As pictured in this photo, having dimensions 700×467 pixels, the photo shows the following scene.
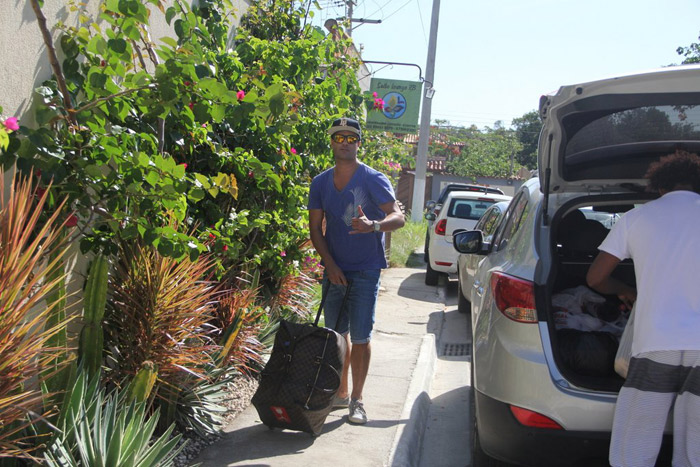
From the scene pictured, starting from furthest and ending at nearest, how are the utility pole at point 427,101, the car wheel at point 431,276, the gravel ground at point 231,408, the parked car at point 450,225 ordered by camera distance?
Answer: 1. the utility pole at point 427,101
2. the car wheel at point 431,276
3. the parked car at point 450,225
4. the gravel ground at point 231,408

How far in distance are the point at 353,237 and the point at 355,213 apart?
16cm

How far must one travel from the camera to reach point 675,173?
3.41 meters

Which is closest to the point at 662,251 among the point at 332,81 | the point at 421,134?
the point at 332,81

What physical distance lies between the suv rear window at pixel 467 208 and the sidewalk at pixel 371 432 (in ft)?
15.7

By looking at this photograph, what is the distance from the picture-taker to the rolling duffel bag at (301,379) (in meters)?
4.25

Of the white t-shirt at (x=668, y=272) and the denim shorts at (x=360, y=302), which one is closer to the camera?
the white t-shirt at (x=668, y=272)

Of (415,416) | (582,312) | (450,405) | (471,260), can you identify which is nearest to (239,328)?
(415,416)

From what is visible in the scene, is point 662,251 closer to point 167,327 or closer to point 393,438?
point 393,438

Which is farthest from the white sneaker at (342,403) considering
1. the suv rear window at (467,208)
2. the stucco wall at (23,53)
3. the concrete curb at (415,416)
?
the suv rear window at (467,208)

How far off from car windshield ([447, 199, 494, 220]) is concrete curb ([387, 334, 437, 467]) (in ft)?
17.2

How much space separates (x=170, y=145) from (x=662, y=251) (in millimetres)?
3026

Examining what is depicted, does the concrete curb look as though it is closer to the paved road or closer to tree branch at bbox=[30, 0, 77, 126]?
the paved road

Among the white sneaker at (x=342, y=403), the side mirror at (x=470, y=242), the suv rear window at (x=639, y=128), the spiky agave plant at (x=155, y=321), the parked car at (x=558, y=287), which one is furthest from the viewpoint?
the side mirror at (x=470, y=242)

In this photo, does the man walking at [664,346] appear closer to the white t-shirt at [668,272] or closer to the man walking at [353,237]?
the white t-shirt at [668,272]
